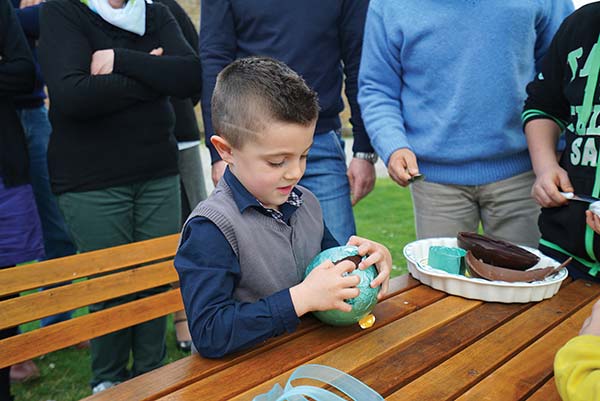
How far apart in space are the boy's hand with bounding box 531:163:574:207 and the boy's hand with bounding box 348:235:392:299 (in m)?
0.61

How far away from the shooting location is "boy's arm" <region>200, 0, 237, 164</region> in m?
2.09

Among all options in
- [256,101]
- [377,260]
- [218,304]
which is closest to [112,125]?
[256,101]

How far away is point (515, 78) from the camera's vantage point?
74.9 inches

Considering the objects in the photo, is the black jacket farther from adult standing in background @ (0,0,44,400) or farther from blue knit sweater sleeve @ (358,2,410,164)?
blue knit sweater sleeve @ (358,2,410,164)

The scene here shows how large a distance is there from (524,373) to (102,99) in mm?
1712

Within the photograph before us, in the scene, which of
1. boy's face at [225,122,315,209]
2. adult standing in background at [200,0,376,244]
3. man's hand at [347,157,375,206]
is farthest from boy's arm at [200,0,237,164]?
boy's face at [225,122,315,209]

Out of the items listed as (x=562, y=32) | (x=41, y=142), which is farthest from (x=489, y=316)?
(x=41, y=142)

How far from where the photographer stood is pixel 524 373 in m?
1.06

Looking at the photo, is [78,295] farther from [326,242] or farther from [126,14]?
[126,14]

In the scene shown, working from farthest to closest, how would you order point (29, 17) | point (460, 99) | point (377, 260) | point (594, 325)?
point (29, 17), point (460, 99), point (377, 260), point (594, 325)

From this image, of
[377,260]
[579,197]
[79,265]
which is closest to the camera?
[377,260]

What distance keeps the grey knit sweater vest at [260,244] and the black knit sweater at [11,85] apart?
133cm

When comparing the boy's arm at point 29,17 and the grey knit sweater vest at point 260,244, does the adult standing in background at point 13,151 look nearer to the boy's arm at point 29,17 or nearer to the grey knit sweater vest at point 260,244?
the boy's arm at point 29,17

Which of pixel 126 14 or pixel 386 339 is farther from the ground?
pixel 126 14
